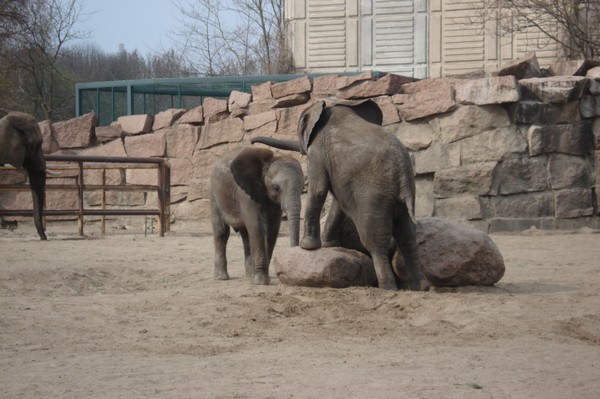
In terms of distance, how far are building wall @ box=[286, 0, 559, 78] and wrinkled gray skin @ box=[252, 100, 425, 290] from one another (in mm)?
13986

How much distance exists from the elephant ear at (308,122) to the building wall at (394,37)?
13863 millimetres

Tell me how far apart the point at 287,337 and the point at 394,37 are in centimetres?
1731

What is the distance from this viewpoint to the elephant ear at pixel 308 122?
890 centimetres

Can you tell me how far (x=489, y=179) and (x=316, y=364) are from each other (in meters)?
9.86

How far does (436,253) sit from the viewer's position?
866cm

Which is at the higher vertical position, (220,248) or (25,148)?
(25,148)

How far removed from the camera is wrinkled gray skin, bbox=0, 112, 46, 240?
14664 mm

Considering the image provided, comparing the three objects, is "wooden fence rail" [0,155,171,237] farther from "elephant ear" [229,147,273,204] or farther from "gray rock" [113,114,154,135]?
"elephant ear" [229,147,273,204]

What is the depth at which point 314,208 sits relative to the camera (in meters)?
8.79

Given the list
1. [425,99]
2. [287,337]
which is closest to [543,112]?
[425,99]

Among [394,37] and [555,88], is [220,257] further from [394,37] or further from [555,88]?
[394,37]

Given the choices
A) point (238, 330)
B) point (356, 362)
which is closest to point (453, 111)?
point (238, 330)

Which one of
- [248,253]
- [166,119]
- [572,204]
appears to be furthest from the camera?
[166,119]

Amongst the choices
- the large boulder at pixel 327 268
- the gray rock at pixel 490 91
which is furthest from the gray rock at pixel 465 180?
the large boulder at pixel 327 268
